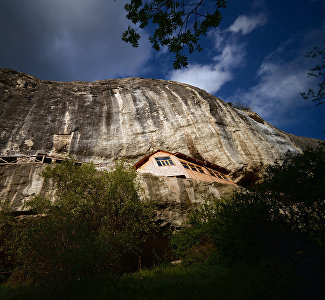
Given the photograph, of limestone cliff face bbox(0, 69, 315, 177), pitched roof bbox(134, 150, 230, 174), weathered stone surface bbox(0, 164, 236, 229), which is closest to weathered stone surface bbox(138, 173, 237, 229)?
weathered stone surface bbox(0, 164, 236, 229)

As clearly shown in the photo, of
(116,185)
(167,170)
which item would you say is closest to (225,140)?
(167,170)

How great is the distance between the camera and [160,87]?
30.7 metres

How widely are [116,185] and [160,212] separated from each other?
392cm

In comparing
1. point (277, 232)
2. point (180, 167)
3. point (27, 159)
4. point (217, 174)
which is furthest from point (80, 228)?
point (217, 174)

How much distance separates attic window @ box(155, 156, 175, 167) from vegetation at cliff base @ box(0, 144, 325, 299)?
7.38 metres

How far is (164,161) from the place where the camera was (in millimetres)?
21297

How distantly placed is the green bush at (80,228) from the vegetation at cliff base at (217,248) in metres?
0.06

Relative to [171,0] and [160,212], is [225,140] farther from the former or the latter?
[171,0]

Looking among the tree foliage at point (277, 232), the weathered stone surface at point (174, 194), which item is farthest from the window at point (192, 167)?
the tree foliage at point (277, 232)

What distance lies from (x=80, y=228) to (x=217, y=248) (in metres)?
7.77

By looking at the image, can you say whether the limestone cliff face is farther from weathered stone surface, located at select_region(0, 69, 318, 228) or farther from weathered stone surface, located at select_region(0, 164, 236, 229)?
weathered stone surface, located at select_region(0, 164, 236, 229)

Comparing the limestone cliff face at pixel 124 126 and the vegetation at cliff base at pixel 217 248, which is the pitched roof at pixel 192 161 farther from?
the vegetation at cliff base at pixel 217 248

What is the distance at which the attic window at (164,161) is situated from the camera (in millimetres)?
20955

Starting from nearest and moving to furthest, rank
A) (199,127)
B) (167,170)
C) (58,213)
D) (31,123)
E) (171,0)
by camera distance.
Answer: (171,0) → (58,213) → (167,170) → (31,123) → (199,127)
